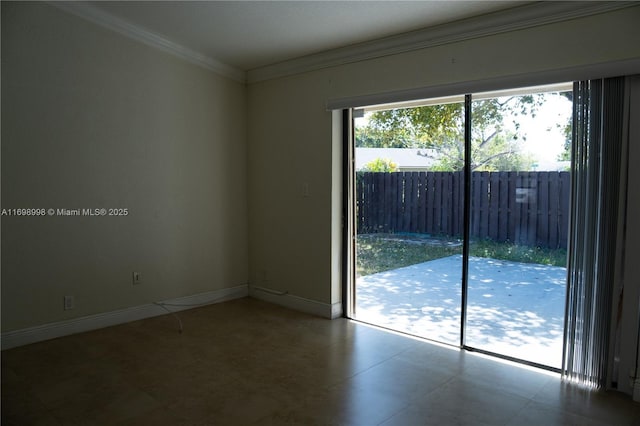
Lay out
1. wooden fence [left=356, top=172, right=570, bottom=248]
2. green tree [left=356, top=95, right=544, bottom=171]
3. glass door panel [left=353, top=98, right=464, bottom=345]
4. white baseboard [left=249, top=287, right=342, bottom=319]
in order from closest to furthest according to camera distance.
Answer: wooden fence [left=356, top=172, right=570, bottom=248], green tree [left=356, top=95, right=544, bottom=171], glass door panel [left=353, top=98, right=464, bottom=345], white baseboard [left=249, top=287, right=342, bottom=319]

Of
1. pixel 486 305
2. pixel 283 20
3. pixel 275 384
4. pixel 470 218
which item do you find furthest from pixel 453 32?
pixel 275 384

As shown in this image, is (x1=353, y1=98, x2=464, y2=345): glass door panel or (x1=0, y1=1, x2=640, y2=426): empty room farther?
(x1=353, y1=98, x2=464, y2=345): glass door panel

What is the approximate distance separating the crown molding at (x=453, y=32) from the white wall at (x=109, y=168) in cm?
106

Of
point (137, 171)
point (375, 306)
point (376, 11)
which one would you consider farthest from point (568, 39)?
point (137, 171)

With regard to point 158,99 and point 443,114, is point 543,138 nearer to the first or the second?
point 443,114

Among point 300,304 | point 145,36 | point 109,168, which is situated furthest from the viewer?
point 300,304

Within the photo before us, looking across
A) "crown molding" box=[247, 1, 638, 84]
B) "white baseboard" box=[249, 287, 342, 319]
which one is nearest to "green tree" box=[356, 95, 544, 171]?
"crown molding" box=[247, 1, 638, 84]

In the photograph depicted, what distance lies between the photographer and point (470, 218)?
3.42 meters

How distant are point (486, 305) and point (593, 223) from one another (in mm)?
1038

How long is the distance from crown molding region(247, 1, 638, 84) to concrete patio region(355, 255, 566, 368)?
1.74m

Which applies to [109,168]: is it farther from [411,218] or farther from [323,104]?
[411,218]

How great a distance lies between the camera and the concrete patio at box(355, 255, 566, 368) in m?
3.14

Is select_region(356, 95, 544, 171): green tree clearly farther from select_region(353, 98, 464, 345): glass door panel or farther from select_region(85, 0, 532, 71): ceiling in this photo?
select_region(85, 0, 532, 71): ceiling

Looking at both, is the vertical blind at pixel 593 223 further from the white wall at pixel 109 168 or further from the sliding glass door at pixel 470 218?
the white wall at pixel 109 168
